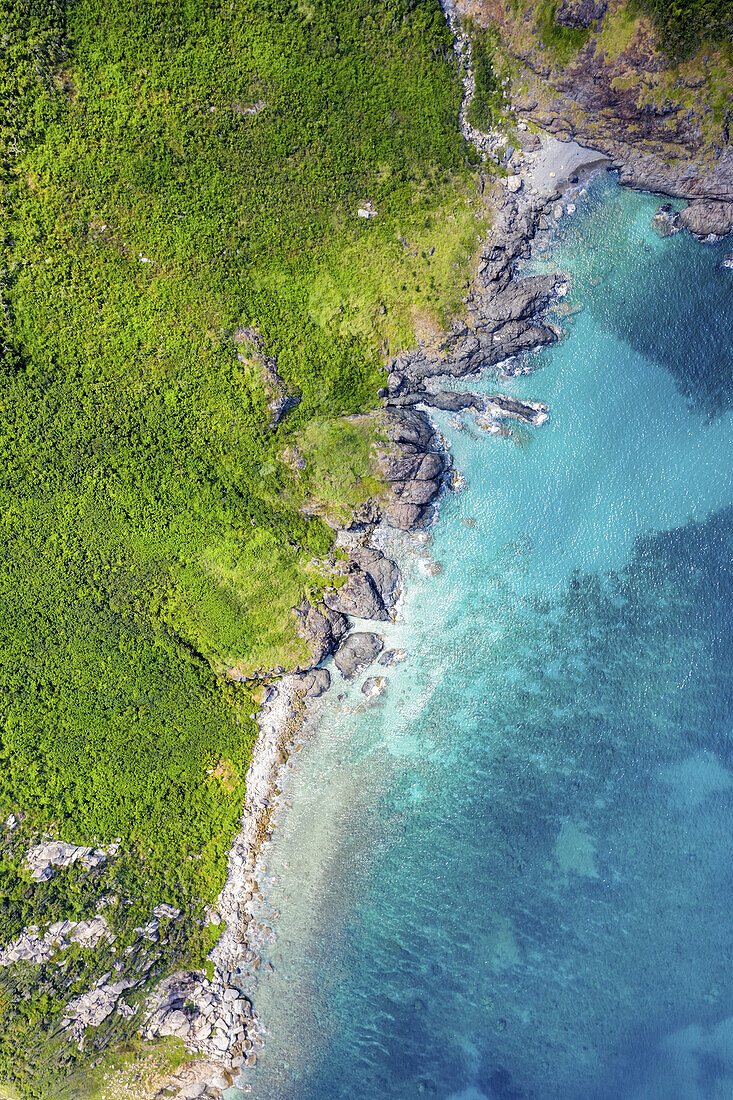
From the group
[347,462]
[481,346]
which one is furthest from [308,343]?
[481,346]

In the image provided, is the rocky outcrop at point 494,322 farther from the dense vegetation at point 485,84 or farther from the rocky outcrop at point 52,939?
the rocky outcrop at point 52,939

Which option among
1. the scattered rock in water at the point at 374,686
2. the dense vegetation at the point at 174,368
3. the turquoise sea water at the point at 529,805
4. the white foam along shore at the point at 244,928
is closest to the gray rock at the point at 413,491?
the turquoise sea water at the point at 529,805

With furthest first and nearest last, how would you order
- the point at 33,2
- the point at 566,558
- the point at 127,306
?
the point at 566,558, the point at 127,306, the point at 33,2

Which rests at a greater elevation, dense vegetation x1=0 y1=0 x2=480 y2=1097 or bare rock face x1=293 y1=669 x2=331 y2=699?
dense vegetation x1=0 y1=0 x2=480 y2=1097

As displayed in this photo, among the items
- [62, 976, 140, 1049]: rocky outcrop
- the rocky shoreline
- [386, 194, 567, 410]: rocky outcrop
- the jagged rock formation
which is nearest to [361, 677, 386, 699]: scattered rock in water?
the rocky shoreline

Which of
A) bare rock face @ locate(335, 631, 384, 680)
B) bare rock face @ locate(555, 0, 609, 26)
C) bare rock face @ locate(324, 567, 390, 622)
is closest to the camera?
bare rock face @ locate(555, 0, 609, 26)

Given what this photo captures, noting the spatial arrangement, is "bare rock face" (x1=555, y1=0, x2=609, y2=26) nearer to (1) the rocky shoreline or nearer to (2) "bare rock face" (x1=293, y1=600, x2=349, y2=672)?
(1) the rocky shoreline

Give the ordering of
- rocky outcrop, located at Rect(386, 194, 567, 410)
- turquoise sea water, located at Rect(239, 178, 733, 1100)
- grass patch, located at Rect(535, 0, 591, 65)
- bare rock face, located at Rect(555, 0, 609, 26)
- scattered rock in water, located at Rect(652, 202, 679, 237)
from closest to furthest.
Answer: bare rock face, located at Rect(555, 0, 609, 26) < grass patch, located at Rect(535, 0, 591, 65) < rocky outcrop, located at Rect(386, 194, 567, 410) < scattered rock in water, located at Rect(652, 202, 679, 237) < turquoise sea water, located at Rect(239, 178, 733, 1100)

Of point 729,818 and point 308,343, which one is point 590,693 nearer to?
point 729,818
